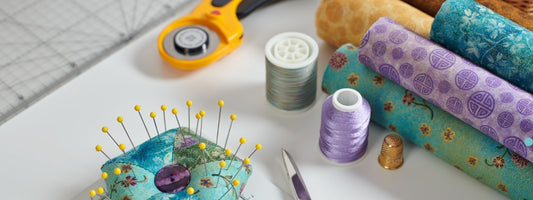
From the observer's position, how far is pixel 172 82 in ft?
4.88

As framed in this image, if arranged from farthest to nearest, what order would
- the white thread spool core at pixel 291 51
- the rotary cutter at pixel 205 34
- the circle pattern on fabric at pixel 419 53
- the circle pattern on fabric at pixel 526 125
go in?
1. the rotary cutter at pixel 205 34
2. the white thread spool core at pixel 291 51
3. the circle pattern on fabric at pixel 419 53
4. the circle pattern on fabric at pixel 526 125

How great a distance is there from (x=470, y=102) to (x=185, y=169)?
56 centimetres

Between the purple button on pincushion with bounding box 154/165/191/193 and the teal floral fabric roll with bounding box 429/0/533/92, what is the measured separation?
22.4 inches

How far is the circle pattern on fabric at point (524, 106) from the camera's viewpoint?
1.12 m

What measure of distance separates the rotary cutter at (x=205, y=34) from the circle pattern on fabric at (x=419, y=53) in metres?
0.48

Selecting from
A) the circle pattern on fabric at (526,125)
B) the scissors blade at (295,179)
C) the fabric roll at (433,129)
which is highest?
the circle pattern on fabric at (526,125)

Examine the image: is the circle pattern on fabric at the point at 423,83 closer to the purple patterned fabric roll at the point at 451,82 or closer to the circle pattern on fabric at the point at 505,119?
the purple patterned fabric roll at the point at 451,82

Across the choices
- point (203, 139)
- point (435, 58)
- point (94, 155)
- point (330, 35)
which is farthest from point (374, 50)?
point (94, 155)

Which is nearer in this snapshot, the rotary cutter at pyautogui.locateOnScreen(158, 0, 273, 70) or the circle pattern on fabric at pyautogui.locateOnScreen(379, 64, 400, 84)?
the circle pattern on fabric at pyautogui.locateOnScreen(379, 64, 400, 84)

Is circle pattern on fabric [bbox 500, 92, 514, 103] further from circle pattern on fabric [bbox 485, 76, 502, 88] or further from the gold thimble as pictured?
the gold thimble

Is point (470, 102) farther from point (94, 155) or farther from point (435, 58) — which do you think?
point (94, 155)

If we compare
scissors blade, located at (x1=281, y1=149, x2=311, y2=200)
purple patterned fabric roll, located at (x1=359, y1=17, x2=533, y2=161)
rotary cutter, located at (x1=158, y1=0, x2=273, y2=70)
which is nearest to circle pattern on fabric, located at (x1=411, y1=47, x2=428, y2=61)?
purple patterned fabric roll, located at (x1=359, y1=17, x2=533, y2=161)

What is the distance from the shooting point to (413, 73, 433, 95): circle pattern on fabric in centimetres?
120

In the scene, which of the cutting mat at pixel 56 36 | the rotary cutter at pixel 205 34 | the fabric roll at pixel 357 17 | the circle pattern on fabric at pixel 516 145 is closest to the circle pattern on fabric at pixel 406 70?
the fabric roll at pixel 357 17
